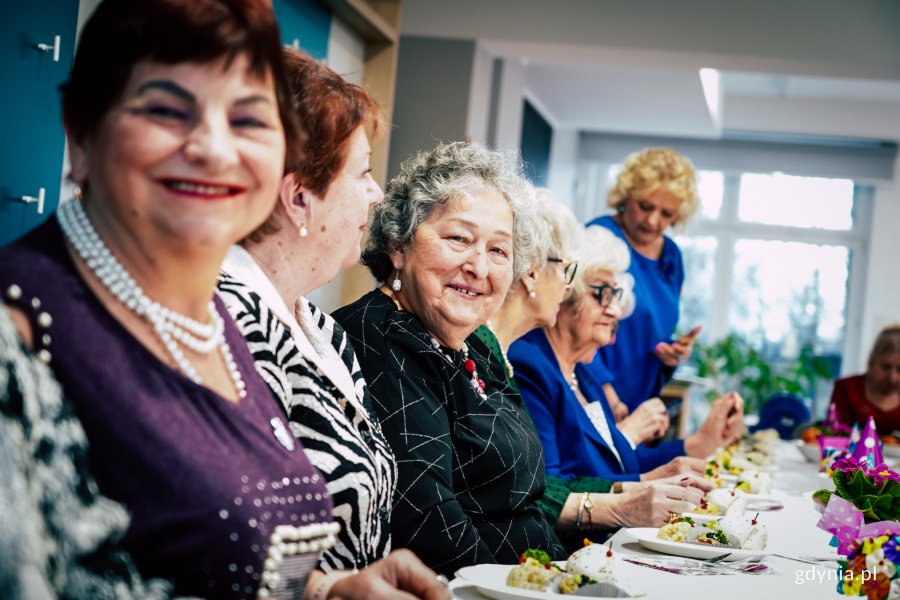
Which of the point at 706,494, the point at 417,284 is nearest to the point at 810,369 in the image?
the point at 706,494

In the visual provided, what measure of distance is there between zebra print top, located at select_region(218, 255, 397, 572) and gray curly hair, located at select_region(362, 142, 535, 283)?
61 cm

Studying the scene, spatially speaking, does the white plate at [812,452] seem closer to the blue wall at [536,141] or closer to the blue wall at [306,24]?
the blue wall at [306,24]

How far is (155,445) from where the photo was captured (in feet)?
3.18

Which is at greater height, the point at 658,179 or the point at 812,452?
the point at 658,179

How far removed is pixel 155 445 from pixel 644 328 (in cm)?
340

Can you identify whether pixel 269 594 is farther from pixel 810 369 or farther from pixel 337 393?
pixel 810 369

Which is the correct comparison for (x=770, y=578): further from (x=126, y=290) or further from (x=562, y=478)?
(x=126, y=290)

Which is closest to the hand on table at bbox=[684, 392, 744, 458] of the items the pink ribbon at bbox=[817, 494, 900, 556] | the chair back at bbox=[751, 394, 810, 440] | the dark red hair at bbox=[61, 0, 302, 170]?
the pink ribbon at bbox=[817, 494, 900, 556]

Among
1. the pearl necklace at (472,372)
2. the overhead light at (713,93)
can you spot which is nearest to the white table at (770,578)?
the pearl necklace at (472,372)

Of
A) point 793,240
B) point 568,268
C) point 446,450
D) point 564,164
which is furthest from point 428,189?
point 793,240

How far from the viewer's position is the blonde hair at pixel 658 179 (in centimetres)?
424

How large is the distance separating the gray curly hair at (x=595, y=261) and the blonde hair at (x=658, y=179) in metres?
1.08

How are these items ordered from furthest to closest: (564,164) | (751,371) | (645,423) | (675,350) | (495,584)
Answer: (751,371) < (564,164) < (675,350) < (645,423) < (495,584)

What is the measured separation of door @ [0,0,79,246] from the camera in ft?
7.93
